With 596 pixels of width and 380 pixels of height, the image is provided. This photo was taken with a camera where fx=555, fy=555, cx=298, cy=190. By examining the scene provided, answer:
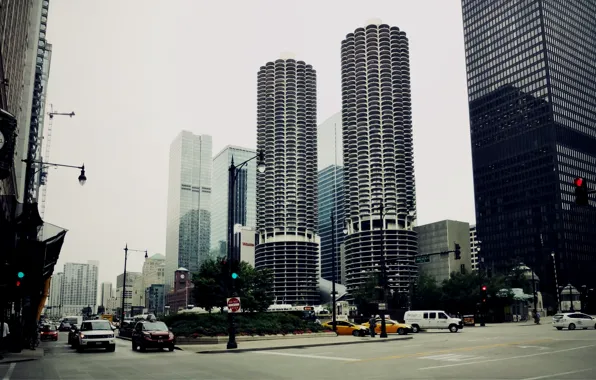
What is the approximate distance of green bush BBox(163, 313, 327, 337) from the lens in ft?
117

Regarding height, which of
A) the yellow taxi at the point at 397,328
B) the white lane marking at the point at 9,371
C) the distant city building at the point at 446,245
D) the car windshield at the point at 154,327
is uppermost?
the distant city building at the point at 446,245

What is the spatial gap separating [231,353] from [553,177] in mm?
173772

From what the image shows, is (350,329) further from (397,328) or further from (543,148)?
(543,148)

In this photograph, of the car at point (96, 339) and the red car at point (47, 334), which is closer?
the car at point (96, 339)

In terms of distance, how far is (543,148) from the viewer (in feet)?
603

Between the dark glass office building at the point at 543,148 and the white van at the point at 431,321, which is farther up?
Result: the dark glass office building at the point at 543,148

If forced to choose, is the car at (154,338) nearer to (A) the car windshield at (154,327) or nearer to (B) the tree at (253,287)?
(A) the car windshield at (154,327)

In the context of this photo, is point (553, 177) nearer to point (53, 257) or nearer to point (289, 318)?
point (289, 318)

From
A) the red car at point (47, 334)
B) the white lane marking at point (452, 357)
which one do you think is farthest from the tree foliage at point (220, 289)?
the white lane marking at point (452, 357)

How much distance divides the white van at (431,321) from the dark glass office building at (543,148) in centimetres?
13603

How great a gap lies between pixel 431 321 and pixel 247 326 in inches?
745

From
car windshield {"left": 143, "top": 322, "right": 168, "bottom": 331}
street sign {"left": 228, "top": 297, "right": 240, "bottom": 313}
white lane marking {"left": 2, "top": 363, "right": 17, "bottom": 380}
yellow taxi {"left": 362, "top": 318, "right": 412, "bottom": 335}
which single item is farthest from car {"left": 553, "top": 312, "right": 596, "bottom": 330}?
white lane marking {"left": 2, "top": 363, "right": 17, "bottom": 380}

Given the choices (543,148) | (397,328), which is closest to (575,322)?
(397,328)

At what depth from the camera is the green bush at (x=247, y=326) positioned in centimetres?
3562
